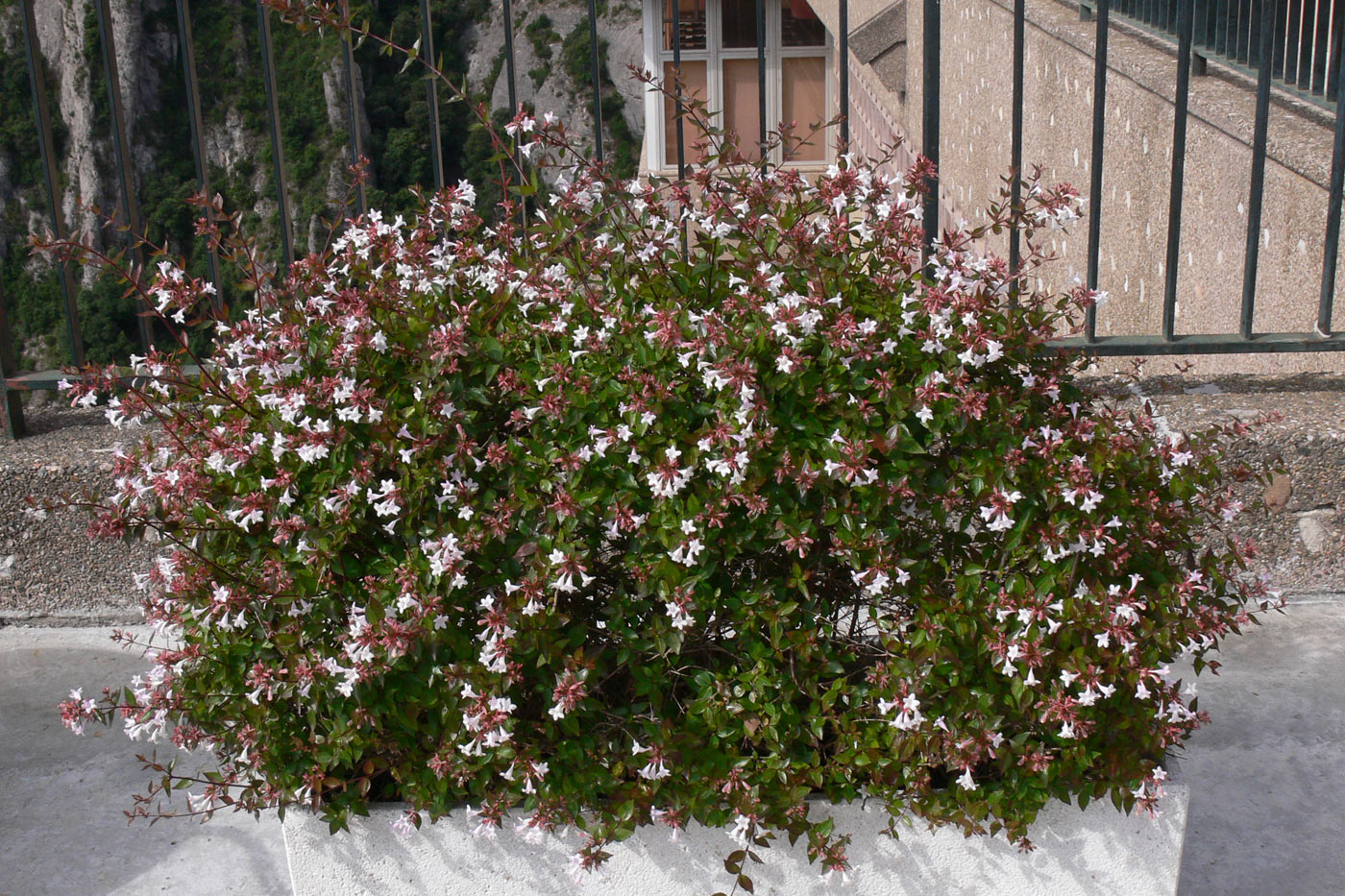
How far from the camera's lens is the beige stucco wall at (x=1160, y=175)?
375 centimetres

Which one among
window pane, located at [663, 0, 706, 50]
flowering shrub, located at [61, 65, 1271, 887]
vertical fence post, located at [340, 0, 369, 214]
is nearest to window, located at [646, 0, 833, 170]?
window pane, located at [663, 0, 706, 50]

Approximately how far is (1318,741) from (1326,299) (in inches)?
46.4

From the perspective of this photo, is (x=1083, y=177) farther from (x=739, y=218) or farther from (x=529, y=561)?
(x=529, y=561)

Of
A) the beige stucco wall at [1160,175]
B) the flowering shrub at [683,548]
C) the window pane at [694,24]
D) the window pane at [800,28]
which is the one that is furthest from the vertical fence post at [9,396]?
the window pane at [800,28]

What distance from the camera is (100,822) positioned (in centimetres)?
246

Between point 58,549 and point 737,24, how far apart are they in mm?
19187

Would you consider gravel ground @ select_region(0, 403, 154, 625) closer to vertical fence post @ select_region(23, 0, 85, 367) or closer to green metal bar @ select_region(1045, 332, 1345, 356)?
vertical fence post @ select_region(23, 0, 85, 367)

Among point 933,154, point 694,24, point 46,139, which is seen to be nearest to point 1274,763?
point 933,154

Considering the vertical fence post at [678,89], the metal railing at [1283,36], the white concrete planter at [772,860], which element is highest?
the metal railing at [1283,36]

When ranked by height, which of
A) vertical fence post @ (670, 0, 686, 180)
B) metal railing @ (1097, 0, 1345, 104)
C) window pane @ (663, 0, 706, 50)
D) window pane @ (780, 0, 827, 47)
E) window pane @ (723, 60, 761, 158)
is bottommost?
vertical fence post @ (670, 0, 686, 180)

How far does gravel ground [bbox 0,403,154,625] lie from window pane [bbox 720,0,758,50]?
18778 mm

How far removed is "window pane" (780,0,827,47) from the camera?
24094mm

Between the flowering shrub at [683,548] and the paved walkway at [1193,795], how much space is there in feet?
1.77

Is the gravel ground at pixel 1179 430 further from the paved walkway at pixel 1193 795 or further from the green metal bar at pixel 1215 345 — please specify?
the paved walkway at pixel 1193 795
